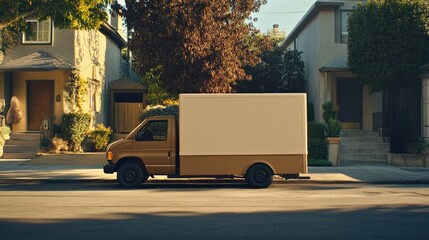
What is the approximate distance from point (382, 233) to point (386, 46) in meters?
14.7

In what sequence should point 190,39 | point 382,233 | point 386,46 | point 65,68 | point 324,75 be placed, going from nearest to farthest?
point 382,233 < point 190,39 < point 386,46 < point 65,68 < point 324,75

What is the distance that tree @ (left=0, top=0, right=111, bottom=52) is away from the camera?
16.3 meters

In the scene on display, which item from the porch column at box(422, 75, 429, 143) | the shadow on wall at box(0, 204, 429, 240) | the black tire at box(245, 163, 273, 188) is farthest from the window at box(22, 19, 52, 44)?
the porch column at box(422, 75, 429, 143)

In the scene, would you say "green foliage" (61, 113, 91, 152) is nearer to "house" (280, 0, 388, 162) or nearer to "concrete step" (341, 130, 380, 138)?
"house" (280, 0, 388, 162)

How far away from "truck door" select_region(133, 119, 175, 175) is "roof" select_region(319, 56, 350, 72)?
11909mm

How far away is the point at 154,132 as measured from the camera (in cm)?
1495

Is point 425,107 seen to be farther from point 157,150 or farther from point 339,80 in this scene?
point 157,150

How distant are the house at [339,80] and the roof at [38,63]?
1160cm

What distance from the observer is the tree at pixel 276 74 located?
1109 inches

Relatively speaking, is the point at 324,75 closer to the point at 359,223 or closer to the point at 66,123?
the point at 66,123

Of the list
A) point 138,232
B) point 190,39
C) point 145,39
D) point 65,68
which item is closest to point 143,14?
point 145,39

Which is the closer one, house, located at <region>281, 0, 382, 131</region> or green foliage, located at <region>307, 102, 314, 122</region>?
house, located at <region>281, 0, 382, 131</region>

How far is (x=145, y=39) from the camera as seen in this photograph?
67.9ft

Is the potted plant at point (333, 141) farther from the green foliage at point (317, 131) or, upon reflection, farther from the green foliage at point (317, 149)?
the green foliage at point (317, 131)
